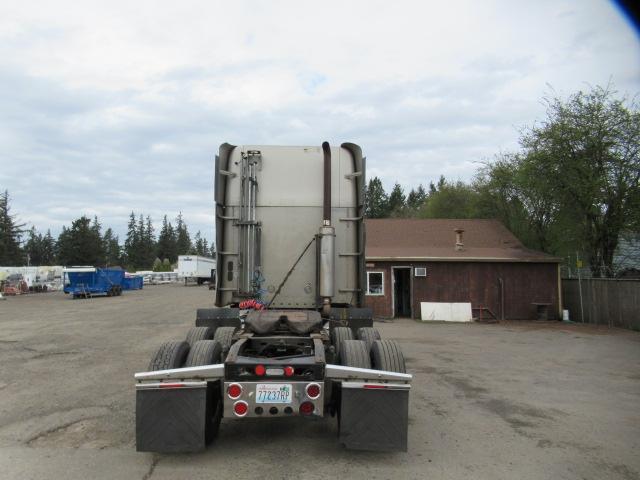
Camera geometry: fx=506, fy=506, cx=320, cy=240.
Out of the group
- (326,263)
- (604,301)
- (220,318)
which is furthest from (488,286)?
(220,318)

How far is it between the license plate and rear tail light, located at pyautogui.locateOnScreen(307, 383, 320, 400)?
17 cm

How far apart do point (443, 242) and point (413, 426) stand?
63.9 feet

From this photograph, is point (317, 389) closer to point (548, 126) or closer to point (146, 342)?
point (146, 342)

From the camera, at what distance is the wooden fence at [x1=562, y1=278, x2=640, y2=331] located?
677 inches

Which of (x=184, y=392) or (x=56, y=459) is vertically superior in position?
(x=184, y=392)

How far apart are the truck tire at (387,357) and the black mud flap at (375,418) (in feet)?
1.42

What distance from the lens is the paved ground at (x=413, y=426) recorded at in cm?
445

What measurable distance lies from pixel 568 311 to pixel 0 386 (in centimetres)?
2030

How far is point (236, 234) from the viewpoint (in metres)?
7.17

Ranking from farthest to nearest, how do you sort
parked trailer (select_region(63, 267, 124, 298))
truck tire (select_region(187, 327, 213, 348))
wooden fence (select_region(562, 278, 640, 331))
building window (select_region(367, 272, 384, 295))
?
parked trailer (select_region(63, 267, 124, 298)) < building window (select_region(367, 272, 384, 295)) < wooden fence (select_region(562, 278, 640, 331)) < truck tire (select_region(187, 327, 213, 348))

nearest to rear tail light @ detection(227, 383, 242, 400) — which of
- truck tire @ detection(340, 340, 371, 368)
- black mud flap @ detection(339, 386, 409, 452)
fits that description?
black mud flap @ detection(339, 386, 409, 452)

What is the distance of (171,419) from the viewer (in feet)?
14.6

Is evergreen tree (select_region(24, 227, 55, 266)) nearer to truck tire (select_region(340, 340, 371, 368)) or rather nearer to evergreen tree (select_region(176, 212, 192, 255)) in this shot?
evergreen tree (select_region(176, 212, 192, 255))

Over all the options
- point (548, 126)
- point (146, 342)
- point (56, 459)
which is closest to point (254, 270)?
point (56, 459)
